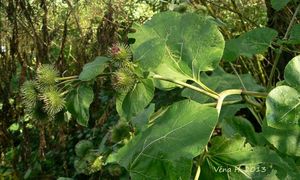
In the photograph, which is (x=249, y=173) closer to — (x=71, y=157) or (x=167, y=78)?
(x=167, y=78)

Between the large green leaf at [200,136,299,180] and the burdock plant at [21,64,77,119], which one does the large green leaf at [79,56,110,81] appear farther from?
the large green leaf at [200,136,299,180]

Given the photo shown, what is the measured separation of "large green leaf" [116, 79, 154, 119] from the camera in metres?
1.04

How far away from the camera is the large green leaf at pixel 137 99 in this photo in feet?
3.43

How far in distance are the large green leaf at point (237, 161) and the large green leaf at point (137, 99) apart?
165 millimetres

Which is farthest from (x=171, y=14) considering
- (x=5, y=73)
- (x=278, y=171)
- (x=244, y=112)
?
(x=5, y=73)

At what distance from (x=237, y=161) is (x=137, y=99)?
246 mm

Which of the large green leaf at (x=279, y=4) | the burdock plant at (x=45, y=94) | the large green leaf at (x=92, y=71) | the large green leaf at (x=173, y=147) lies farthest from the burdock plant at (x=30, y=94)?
the large green leaf at (x=279, y=4)

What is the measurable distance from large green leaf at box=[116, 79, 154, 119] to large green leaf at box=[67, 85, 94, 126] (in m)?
0.08

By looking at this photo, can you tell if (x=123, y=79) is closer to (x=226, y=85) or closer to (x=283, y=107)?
(x=283, y=107)

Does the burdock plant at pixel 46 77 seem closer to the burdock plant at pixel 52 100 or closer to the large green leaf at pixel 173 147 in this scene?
the burdock plant at pixel 52 100

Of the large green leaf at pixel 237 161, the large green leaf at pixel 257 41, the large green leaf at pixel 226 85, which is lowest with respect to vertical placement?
the large green leaf at pixel 226 85

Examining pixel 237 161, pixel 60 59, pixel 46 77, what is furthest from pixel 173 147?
pixel 60 59

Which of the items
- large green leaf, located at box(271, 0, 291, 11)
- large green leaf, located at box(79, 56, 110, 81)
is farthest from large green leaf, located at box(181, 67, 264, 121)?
large green leaf, located at box(79, 56, 110, 81)

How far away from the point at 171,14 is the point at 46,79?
0.31m
